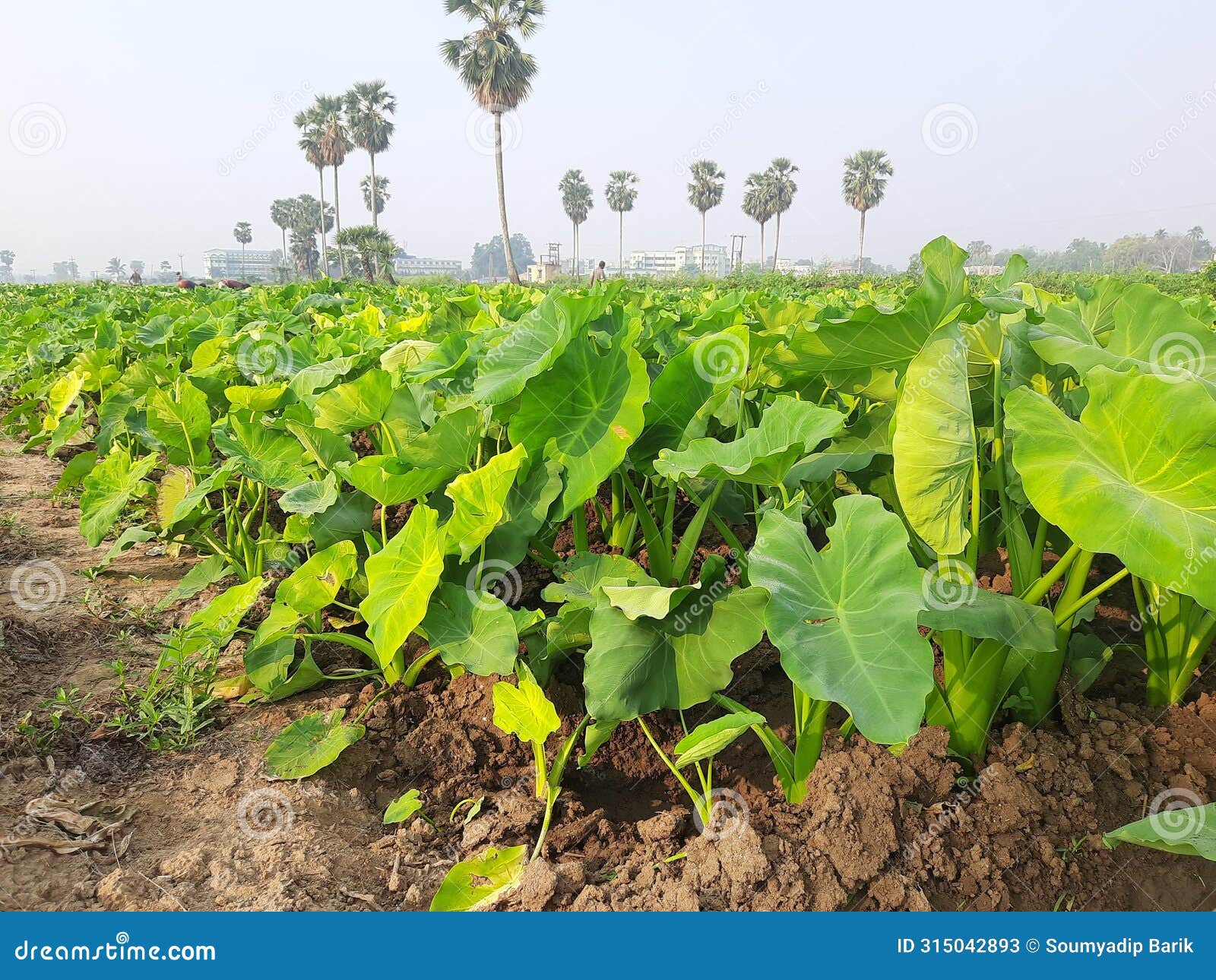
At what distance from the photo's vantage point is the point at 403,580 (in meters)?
1.58

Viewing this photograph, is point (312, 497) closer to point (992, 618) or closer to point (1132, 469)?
point (992, 618)

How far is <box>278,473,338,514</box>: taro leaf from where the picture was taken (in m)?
1.83

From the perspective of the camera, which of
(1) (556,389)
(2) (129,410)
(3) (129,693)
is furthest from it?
(2) (129,410)

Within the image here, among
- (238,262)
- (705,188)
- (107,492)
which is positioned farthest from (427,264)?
(107,492)

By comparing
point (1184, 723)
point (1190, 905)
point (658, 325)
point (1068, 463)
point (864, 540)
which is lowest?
point (1190, 905)

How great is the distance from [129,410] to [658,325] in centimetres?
218

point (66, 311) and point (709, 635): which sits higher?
point (66, 311)

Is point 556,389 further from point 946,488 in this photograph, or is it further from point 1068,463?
point 1068,463

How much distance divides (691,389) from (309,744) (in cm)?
115

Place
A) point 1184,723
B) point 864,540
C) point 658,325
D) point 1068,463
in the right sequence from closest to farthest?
1. point 1068,463
2. point 864,540
3. point 1184,723
4. point 658,325

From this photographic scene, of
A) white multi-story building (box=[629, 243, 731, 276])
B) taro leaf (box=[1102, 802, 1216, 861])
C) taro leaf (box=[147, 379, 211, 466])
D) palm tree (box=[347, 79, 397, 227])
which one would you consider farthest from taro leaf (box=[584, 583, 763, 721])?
white multi-story building (box=[629, 243, 731, 276])

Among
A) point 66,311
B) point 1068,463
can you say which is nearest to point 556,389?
point 1068,463

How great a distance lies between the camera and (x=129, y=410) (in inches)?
125

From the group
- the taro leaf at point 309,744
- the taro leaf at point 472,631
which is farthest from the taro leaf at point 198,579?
the taro leaf at point 472,631
